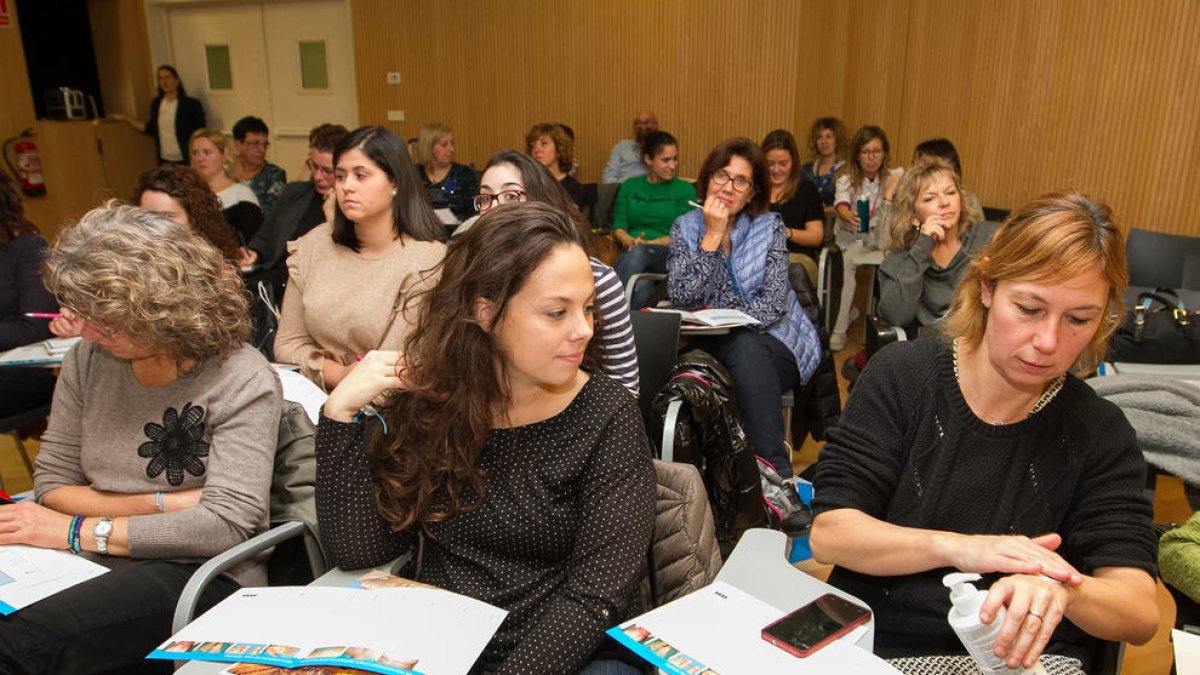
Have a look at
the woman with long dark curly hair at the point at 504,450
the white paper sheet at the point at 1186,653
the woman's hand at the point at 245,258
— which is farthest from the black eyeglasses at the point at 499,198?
the white paper sheet at the point at 1186,653

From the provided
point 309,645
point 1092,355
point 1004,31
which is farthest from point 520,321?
point 1004,31

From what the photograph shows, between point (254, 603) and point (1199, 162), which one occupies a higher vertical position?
point (1199, 162)

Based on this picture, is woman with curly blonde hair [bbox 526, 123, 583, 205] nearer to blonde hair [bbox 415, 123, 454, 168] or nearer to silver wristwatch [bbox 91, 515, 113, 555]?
blonde hair [bbox 415, 123, 454, 168]

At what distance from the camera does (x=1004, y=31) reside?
17.1 feet

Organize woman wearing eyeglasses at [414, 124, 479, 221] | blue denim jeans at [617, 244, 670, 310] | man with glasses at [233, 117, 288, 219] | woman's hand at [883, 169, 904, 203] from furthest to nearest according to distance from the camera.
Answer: woman wearing eyeglasses at [414, 124, 479, 221]
man with glasses at [233, 117, 288, 219]
woman's hand at [883, 169, 904, 203]
blue denim jeans at [617, 244, 670, 310]

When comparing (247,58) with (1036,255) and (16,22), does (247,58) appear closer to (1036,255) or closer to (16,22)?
(16,22)

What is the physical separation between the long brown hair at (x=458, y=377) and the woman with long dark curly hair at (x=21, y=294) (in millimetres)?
2297

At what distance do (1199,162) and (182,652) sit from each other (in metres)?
4.90

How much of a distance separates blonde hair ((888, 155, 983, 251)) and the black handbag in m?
0.75

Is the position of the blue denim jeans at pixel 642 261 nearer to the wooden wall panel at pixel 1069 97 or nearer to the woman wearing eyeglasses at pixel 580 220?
the woman wearing eyeglasses at pixel 580 220

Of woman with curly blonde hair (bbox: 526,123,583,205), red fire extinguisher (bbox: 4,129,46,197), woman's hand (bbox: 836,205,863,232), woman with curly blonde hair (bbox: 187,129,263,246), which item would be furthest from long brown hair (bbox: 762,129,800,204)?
red fire extinguisher (bbox: 4,129,46,197)

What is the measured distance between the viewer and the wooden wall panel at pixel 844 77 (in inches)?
175

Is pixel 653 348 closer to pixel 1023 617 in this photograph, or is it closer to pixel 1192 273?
pixel 1023 617

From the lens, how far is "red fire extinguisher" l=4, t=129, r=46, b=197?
23.3ft
